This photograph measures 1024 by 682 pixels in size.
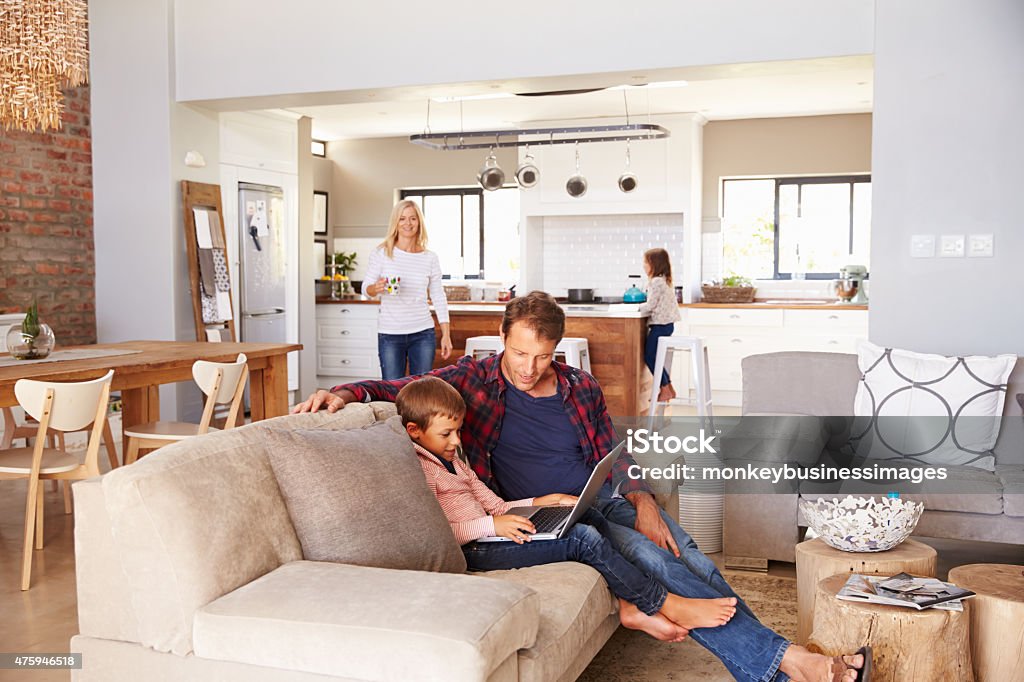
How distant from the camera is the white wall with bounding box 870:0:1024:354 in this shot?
4762 millimetres

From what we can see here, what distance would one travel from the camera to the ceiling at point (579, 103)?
6.25 m

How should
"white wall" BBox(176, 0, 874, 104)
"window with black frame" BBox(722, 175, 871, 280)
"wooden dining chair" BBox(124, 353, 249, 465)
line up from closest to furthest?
"wooden dining chair" BBox(124, 353, 249, 465)
"white wall" BBox(176, 0, 874, 104)
"window with black frame" BBox(722, 175, 871, 280)

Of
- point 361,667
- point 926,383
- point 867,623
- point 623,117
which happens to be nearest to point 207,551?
point 361,667

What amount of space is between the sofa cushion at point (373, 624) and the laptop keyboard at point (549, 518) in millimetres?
570

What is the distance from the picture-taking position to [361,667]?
185 centimetres

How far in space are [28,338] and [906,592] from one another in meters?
3.75

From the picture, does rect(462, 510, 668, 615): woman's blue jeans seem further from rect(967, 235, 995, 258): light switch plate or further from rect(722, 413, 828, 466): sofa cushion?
rect(967, 235, 995, 258): light switch plate

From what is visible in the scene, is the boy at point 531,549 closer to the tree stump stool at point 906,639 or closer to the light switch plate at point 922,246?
the tree stump stool at point 906,639

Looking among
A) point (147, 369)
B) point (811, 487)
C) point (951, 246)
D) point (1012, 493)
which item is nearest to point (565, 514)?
point (811, 487)

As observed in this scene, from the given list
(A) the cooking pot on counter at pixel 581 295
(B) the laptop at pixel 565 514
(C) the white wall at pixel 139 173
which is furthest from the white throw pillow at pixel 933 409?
(A) the cooking pot on counter at pixel 581 295

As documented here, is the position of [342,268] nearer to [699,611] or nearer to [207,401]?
[207,401]

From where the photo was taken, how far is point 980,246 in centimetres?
482

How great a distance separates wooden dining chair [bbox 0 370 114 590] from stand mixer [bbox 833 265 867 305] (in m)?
6.37

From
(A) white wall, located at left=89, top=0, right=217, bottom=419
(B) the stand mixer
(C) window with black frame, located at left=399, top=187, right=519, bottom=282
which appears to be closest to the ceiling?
(C) window with black frame, located at left=399, top=187, right=519, bottom=282
